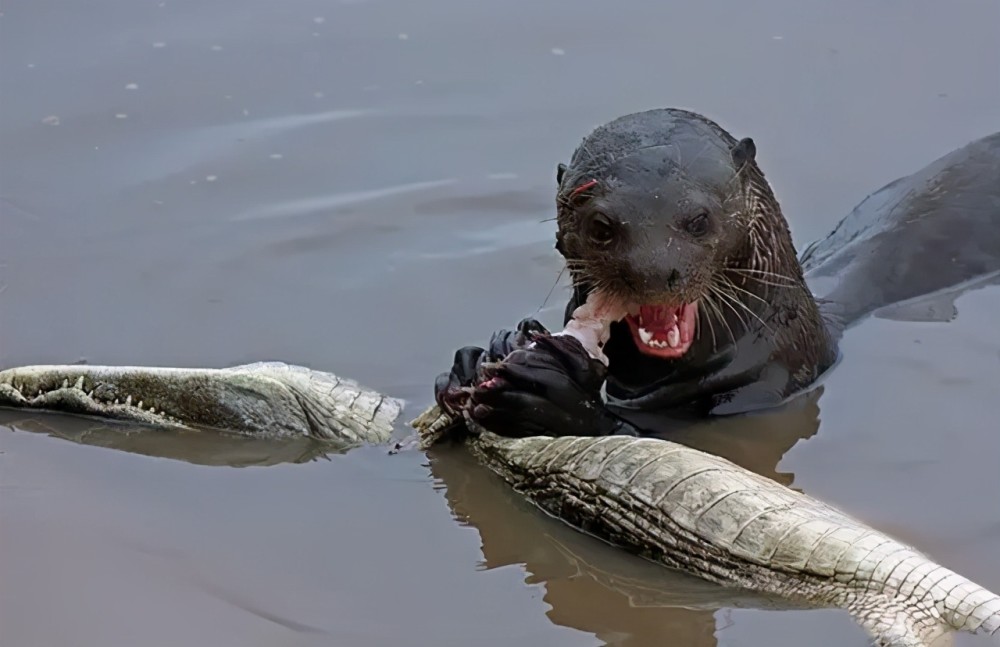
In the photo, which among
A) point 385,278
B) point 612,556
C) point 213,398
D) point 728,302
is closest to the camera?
point 612,556

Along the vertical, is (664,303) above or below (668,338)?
above

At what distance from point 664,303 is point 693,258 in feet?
0.52

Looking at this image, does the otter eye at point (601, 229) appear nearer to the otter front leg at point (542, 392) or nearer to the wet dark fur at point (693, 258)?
the wet dark fur at point (693, 258)

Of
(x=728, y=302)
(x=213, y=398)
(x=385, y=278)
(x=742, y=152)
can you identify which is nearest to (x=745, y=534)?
(x=728, y=302)

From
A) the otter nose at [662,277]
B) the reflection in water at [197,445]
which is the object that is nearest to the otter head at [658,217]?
the otter nose at [662,277]

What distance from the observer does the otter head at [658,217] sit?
4688mm

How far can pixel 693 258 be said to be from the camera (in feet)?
15.5

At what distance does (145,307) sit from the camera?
20.6 ft

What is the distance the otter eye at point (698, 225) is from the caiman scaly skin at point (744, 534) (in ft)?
2.43

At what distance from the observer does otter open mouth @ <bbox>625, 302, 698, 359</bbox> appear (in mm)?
5004

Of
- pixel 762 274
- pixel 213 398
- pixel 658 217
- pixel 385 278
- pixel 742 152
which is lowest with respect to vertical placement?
pixel 385 278

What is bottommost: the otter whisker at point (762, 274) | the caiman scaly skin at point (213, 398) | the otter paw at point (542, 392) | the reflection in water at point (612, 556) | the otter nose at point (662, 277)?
the reflection in water at point (612, 556)

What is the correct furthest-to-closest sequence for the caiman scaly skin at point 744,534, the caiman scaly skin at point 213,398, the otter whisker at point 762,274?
the otter whisker at point 762,274 → the caiman scaly skin at point 213,398 → the caiman scaly skin at point 744,534

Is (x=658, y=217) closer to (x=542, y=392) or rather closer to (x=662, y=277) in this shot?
(x=662, y=277)
